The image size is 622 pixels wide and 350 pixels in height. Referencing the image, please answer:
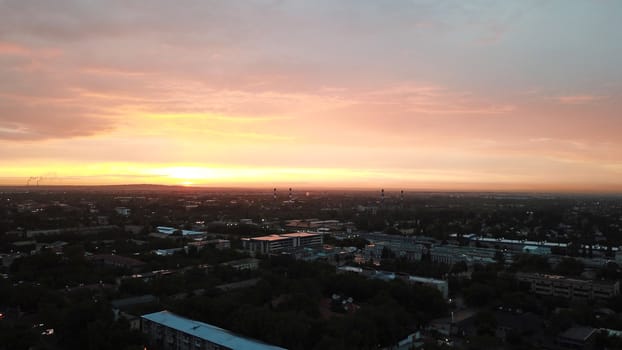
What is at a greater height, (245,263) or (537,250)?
(245,263)

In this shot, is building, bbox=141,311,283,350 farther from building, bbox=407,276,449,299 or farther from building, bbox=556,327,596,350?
building, bbox=407,276,449,299

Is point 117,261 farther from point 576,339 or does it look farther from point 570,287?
point 570,287

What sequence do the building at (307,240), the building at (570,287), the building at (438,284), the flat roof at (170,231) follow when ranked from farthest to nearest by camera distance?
the flat roof at (170,231)
the building at (307,240)
the building at (570,287)
the building at (438,284)

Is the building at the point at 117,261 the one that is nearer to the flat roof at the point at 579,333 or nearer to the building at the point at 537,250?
the flat roof at the point at 579,333

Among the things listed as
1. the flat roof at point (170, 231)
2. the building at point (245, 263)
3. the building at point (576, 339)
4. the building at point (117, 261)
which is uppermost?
the flat roof at point (170, 231)

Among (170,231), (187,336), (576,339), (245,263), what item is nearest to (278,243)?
(245,263)

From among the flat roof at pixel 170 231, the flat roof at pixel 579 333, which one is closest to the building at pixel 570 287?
the flat roof at pixel 579 333
